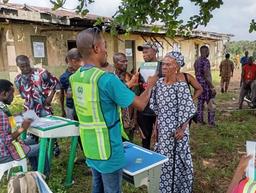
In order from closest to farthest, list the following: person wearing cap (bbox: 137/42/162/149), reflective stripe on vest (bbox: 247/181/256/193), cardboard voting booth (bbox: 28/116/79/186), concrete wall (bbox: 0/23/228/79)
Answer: reflective stripe on vest (bbox: 247/181/256/193) < cardboard voting booth (bbox: 28/116/79/186) < person wearing cap (bbox: 137/42/162/149) < concrete wall (bbox: 0/23/228/79)

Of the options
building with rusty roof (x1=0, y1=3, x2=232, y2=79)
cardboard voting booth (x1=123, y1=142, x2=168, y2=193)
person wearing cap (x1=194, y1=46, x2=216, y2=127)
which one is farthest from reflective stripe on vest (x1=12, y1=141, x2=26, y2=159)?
building with rusty roof (x1=0, y1=3, x2=232, y2=79)

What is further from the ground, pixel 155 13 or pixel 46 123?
pixel 155 13

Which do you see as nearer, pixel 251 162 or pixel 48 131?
pixel 251 162

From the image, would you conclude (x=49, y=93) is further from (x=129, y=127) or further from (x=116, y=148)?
(x=116, y=148)

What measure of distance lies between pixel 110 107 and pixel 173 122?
1.13 metres

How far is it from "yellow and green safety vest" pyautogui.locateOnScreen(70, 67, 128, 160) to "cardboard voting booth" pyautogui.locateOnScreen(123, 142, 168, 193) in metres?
0.36

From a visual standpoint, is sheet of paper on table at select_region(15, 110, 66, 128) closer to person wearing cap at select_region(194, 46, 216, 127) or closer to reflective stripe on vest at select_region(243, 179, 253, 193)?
reflective stripe on vest at select_region(243, 179, 253, 193)

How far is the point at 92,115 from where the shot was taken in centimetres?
207

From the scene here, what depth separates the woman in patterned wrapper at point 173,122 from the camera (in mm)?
2982

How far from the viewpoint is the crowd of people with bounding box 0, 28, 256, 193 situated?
2.04 metres

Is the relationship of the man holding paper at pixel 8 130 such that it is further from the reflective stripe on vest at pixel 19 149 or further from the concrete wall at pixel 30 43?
the concrete wall at pixel 30 43

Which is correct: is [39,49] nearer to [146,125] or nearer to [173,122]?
[146,125]

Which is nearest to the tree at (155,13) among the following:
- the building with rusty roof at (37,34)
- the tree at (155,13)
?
the tree at (155,13)

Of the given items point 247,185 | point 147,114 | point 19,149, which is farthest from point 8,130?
point 247,185
